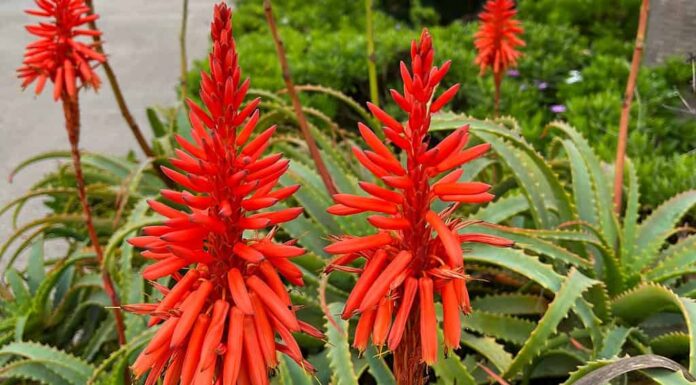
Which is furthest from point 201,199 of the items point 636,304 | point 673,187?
point 673,187

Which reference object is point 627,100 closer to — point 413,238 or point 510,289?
point 510,289

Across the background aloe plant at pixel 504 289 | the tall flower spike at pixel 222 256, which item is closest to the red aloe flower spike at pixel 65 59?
the background aloe plant at pixel 504 289

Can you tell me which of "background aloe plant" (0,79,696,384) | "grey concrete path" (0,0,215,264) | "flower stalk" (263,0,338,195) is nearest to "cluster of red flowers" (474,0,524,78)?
"background aloe plant" (0,79,696,384)

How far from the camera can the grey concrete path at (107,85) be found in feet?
16.3

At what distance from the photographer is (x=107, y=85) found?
6.42m

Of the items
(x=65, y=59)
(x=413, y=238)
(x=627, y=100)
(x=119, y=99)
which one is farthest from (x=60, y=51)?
(x=627, y=100)

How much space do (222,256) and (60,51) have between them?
1.13 metres

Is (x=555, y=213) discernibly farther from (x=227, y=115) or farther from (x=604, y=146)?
(x=227, y=115)

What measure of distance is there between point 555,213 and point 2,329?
6.06 ft

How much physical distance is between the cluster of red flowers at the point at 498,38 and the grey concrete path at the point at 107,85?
246 centimetres

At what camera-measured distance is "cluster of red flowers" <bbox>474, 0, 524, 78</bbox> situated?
8.57 ft

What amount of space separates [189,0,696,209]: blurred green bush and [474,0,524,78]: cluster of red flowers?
0.35 metres

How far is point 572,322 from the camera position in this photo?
216 centimetres

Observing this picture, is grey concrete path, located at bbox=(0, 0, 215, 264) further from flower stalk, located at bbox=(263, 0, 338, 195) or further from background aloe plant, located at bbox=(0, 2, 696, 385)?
flower stalk, located at bbox=(263, 0, 338, 195)
